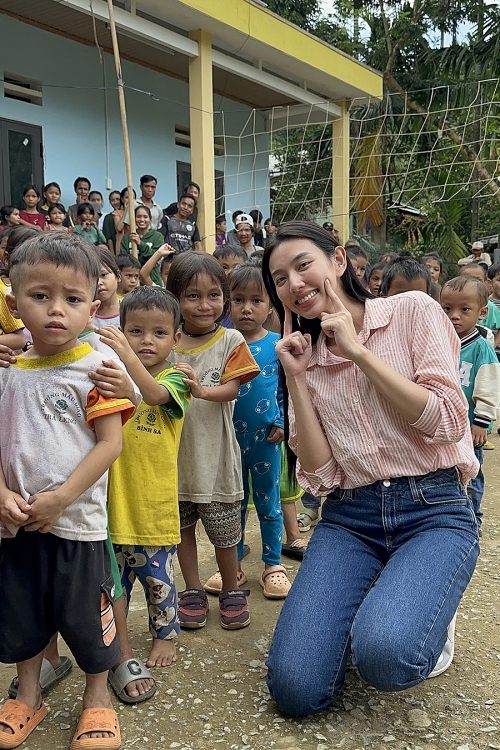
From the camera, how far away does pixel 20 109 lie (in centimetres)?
804

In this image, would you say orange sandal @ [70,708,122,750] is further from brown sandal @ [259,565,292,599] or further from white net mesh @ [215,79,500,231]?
white net mesh @ [215,79,500,231]

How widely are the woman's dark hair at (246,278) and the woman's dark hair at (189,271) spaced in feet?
1.04

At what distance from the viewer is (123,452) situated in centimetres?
230

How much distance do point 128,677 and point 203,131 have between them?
7078 mm

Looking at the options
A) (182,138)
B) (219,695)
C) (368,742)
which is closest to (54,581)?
(219,695)

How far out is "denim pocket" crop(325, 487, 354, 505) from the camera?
2287mm

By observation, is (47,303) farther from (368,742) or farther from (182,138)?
(182,138)

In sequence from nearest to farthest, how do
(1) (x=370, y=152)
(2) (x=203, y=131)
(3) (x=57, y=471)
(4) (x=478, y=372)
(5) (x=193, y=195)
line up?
(3) (x=57, y=471) → (4) (x=478, y=372) → (5) (x=193, y=195) → (2) (x=203, y=131) → (1) (x=370, y=152)

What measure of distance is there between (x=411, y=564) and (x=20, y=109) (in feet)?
25.0

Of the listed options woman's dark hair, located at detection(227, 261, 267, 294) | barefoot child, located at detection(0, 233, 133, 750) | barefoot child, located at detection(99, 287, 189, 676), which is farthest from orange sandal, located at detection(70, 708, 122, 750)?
woman's dark hair, located at detection(227, 261, 267, 294)

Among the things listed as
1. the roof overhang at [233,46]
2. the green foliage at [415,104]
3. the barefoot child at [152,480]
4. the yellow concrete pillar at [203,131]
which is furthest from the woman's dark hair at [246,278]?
the green foliage at [415,104]

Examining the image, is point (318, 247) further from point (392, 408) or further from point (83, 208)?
point (83, 208)

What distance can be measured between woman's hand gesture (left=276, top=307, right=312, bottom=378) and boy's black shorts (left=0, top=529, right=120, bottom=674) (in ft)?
2.66

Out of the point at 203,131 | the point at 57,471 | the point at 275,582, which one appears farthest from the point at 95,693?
the point at 203,131
